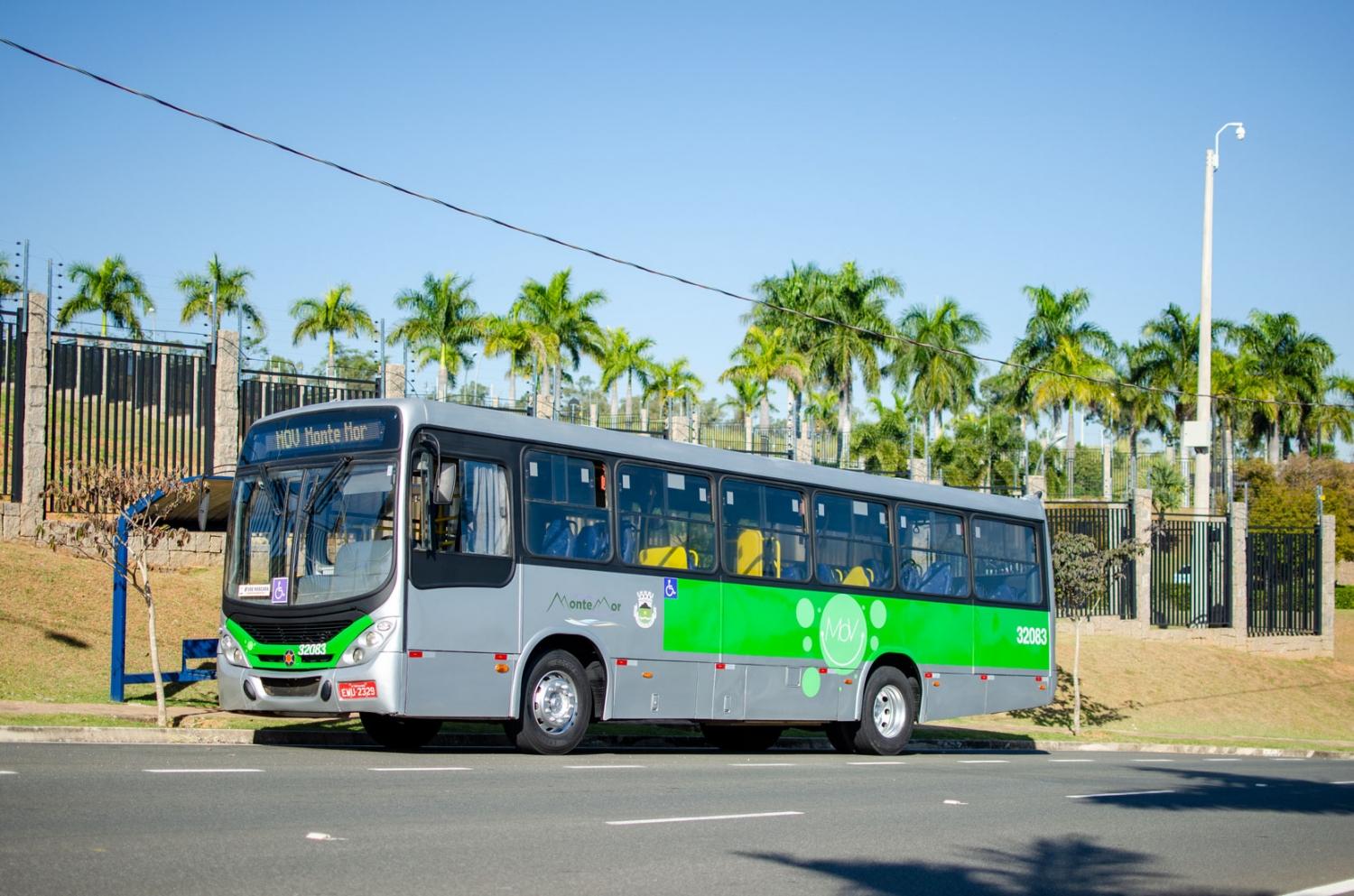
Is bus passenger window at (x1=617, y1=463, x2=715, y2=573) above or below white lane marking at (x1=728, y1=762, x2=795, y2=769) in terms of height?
above

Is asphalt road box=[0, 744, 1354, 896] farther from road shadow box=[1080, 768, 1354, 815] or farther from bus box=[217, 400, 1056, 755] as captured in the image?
bus box=[217, 400, 1056, 755]

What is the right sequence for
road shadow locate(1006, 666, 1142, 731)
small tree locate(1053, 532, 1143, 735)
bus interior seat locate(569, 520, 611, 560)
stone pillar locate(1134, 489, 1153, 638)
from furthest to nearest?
1. stone pillar locate(1134, 489, 1153, 638)
2. road shadow locate(1006, 666, 1142, 731)
3. small tree locate(1053, 532, 1143, 735)
4. bus interior seat locate(569, 520, 611, 560)

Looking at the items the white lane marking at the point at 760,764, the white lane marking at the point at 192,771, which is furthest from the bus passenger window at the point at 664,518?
the white lane marking at the point at 192,771

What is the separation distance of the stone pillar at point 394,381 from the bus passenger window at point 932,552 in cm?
1201

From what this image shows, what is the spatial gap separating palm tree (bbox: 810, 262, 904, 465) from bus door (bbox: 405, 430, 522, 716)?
60192mm

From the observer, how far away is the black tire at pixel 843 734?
63.0 feet

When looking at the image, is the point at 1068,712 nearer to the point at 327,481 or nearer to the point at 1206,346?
the point at 1206,346

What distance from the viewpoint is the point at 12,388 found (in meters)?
25.0

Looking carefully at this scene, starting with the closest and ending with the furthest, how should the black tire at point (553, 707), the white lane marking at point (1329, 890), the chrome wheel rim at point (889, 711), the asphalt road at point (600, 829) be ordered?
the asphalt road at point (600, 829)
the white lane marking at point (1329, 890)
the black tire at point (553, 707)
the chrome wheel rim at point (889, 711)

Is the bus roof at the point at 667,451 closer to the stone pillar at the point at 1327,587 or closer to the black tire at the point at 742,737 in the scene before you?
the black tire at the point at 742,737

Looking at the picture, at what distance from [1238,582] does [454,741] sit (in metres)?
30.1

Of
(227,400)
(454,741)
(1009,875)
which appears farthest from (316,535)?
(227,400)

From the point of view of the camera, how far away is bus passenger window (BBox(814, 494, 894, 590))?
1855 cm

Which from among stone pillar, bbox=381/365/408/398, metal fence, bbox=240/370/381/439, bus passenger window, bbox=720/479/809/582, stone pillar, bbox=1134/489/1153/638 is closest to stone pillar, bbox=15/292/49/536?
metal fence, bbox=240/370/381/439
